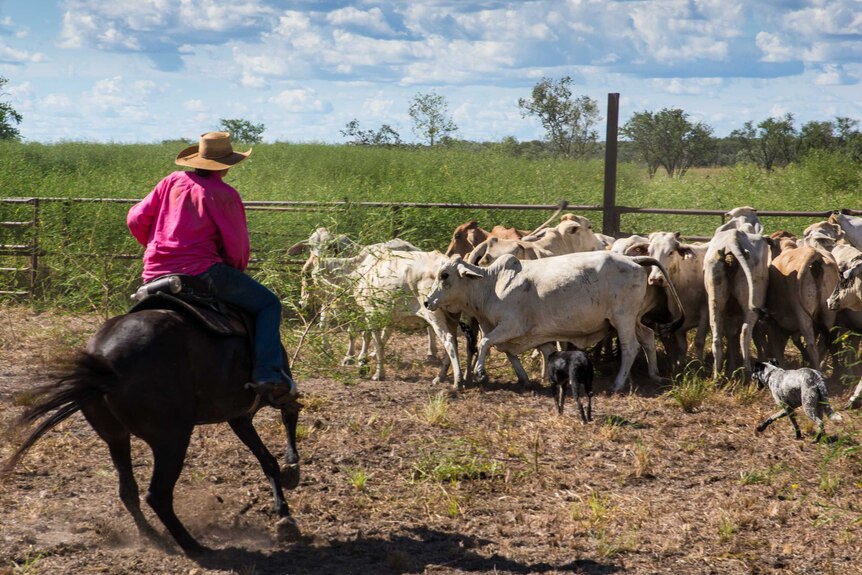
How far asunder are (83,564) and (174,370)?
109 cm

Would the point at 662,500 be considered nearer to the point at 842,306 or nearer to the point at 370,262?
the point at 842,306

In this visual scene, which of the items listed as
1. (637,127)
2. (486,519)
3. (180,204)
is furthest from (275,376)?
(637,127)

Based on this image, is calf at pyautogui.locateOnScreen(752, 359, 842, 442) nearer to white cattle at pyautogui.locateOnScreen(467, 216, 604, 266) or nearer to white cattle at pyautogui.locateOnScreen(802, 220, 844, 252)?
white cattle at pyautogui.locateOnScreen(802, 220, 844, 252)

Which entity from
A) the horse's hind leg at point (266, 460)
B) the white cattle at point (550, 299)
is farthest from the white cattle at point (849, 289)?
the horse's hind leg at point (266, 460)

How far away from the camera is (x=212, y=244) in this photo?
19.4ft

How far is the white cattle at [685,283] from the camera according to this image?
34.1ft

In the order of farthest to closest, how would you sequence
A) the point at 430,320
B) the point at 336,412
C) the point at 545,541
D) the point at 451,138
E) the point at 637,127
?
the point at 637,127 → the point at 451,138 → the point at 430,320 → the point at 336,412 → the point at 545,541

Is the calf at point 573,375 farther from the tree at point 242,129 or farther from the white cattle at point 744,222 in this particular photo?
the tree at point 242,129

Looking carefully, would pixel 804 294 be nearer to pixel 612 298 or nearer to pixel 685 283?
pixel 685 283

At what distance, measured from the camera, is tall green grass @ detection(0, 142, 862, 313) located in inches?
511

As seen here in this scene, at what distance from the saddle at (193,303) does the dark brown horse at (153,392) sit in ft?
0.19

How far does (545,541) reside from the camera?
18.9ft

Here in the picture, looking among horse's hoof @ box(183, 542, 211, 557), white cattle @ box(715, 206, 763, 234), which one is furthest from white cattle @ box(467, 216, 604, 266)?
horse's hoof @ box(183, 542, 211, 557)

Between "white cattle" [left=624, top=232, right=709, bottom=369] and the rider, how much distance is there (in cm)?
542
